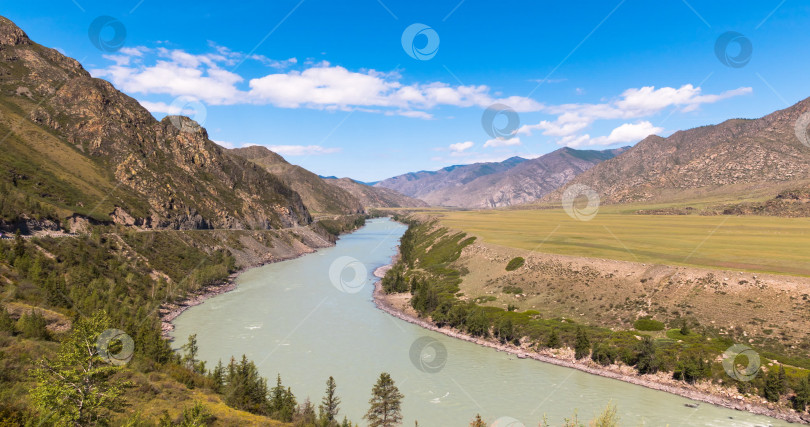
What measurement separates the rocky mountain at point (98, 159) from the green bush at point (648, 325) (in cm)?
9946

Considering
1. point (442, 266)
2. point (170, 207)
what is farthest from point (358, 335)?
point (170, 207)

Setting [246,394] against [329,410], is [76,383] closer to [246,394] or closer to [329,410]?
[246,394]

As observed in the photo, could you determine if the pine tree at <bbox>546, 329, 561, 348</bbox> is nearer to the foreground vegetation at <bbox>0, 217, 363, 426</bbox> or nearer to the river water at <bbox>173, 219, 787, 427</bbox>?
the river water at <bbox>173, 219, 787, 427</bbox>

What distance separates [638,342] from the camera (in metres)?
42.2

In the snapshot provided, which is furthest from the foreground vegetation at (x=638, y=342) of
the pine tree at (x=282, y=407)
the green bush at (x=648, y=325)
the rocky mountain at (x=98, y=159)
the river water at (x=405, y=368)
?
the rocky mountain at (x=98, y=159)

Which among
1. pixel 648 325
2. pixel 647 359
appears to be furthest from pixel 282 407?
pixel 648 325

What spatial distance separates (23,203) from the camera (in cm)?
7294

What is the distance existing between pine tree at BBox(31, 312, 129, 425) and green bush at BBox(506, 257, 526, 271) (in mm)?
63606

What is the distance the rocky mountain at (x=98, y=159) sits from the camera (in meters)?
88.1

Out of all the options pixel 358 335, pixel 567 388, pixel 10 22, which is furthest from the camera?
pixel 10 22

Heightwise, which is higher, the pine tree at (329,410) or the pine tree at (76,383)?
the pine tree at (76,383)

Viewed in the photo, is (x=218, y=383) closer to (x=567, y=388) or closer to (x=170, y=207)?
(x=567, y=388)

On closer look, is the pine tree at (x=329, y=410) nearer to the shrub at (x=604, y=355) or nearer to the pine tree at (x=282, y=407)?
the pine tree at (x=282, y=407)

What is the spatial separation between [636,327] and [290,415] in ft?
134
